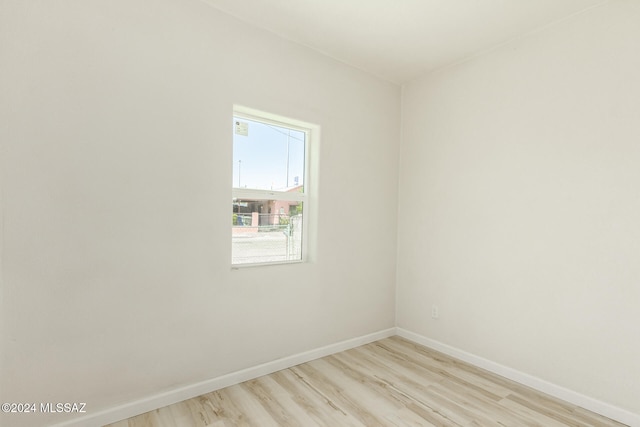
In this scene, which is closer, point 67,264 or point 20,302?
point 20,302

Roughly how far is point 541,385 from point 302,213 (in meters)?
2.34

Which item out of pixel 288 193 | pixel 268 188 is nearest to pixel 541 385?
pixel 288 193

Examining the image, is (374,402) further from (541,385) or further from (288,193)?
(288,193)

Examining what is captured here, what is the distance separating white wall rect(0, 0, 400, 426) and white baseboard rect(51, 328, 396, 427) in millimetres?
46

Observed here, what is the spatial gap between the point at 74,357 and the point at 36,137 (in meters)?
1.27

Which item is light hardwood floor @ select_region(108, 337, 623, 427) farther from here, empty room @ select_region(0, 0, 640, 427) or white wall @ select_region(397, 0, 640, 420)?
white wall @ select_region(397, 0, 640, 420)

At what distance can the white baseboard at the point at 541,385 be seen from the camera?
2092mm

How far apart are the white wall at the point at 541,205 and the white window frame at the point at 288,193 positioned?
1.22m

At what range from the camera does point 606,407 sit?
2.15 metres

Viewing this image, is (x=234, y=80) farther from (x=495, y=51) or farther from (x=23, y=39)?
(x=495, y=51)

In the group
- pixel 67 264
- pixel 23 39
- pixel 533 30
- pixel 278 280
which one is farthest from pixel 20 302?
pixel 533 30

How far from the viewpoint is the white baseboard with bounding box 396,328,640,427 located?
2.09m

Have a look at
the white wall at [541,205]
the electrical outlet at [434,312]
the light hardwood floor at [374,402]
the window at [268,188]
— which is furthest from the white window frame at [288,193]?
→ the electrical outlet at [434,312]

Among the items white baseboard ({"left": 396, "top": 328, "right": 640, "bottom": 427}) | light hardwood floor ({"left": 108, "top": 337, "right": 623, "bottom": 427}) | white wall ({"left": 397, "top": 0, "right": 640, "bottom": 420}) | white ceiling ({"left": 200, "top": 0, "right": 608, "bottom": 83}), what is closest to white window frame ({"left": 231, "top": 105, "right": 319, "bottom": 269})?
white ceiling ({"left": 200, "top": 0, "right": 608, "bottom": 83})
